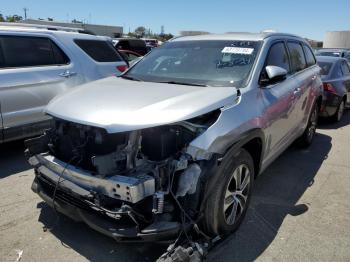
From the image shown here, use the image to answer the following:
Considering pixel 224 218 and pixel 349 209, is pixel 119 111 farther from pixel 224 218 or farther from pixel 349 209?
pixel 349 209

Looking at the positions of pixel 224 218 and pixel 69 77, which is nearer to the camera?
pixel 224 218

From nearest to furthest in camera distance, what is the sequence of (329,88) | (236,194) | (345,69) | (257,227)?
(236,194) → (257,227) → (329,88) → (345,69)

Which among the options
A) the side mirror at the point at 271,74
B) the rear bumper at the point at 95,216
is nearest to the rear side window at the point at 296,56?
the side mirror at the point at 271,74

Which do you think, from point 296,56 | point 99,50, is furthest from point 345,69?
point 99,50

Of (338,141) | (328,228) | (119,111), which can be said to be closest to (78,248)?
(119,111)

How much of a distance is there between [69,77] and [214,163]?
3.75 m

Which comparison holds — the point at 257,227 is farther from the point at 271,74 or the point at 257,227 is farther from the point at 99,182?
the point at 99,182

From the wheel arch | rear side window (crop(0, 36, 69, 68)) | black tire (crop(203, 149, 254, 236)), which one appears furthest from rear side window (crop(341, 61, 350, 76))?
black tire (crop(203, 149, 254, 236))

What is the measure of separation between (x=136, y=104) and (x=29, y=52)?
10.7 feet

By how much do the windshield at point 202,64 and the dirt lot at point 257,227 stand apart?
148cm

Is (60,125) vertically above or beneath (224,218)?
above

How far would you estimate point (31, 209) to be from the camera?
386 centimetres

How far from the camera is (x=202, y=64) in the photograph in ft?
13.2

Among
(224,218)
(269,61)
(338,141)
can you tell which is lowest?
(338,141)
